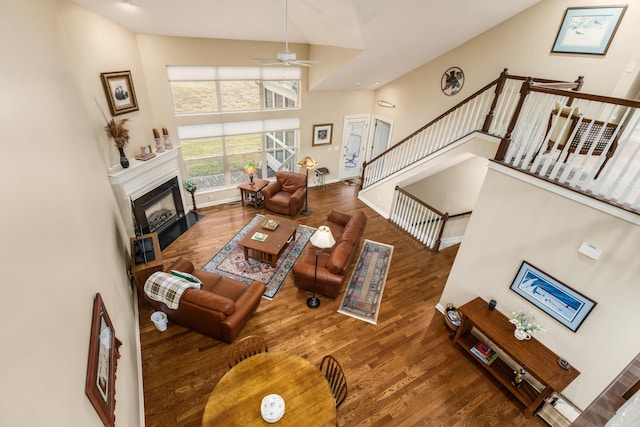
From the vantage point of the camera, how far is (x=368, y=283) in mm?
5605

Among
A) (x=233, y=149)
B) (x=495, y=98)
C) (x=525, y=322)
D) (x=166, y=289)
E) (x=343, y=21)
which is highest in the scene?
(x=343, y=21)

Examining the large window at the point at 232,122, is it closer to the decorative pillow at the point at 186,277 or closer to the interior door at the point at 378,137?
the interior door at the point at 378,137

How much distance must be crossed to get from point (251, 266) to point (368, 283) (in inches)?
90.5

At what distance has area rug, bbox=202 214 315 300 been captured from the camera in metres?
5.50

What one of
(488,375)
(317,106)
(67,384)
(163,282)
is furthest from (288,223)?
(67,384)

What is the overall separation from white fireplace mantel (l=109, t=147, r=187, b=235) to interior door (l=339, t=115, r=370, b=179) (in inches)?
192

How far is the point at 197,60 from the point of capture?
6383 mm

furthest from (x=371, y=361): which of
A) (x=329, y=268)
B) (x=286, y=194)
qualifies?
(x=286, y=194)

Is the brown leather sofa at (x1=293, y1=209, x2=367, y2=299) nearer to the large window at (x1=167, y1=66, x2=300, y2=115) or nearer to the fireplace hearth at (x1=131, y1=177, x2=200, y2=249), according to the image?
the fireplace hearth at (x1=131, y1=177, x2=200, y2=249)

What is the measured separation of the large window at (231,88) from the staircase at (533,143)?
3.08 meters

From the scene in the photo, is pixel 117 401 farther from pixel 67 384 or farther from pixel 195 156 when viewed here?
pixel 195 156

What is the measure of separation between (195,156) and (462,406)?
7143 millimetres

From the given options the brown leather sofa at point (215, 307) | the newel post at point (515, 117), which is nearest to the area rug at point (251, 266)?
the brown leather sofa at point (215, 307)

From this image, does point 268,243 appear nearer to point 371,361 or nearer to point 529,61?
point 371,361
